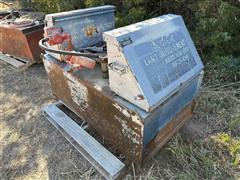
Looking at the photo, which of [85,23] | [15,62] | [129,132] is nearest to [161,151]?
[129,132]

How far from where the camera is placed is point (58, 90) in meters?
2.26

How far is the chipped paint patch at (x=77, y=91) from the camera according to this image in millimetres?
1838

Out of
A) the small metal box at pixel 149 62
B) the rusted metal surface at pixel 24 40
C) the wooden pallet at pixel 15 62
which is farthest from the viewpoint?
the wooden pallet at pixel 15 62

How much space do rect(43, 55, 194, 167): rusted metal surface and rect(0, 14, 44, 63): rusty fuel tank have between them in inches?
43.4

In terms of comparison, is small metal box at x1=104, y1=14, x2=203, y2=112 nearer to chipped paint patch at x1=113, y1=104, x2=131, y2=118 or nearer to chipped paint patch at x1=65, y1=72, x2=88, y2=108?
chipped paint patch at x1=113, y1=104, x2=131, y2=118

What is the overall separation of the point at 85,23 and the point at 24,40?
1.28 m

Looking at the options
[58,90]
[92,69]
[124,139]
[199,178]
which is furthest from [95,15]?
[199,178]

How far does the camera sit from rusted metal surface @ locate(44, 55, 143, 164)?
61.3 inches

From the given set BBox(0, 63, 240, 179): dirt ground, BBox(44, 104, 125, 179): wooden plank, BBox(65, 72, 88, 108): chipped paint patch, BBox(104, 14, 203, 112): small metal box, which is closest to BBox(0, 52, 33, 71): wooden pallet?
BBox(0, 63, 240, 179): dirt ground

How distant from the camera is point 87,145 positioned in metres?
1.88

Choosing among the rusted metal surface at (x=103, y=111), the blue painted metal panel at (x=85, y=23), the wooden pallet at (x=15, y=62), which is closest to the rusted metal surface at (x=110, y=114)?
the rusted metal surface at (x=103, y=111)

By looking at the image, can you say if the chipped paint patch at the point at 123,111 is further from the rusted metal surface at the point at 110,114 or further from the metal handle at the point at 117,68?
the metal handle at the point at 117,68

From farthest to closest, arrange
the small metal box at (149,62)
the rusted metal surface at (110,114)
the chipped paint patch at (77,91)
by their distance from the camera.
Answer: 1. the chipped paint patch at (77,91)
2. the rusted metal surface at (110,114)
3. the small metal box at (149,62)

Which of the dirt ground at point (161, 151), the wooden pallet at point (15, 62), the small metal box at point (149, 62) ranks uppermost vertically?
the small metal box at point (149, 62)
